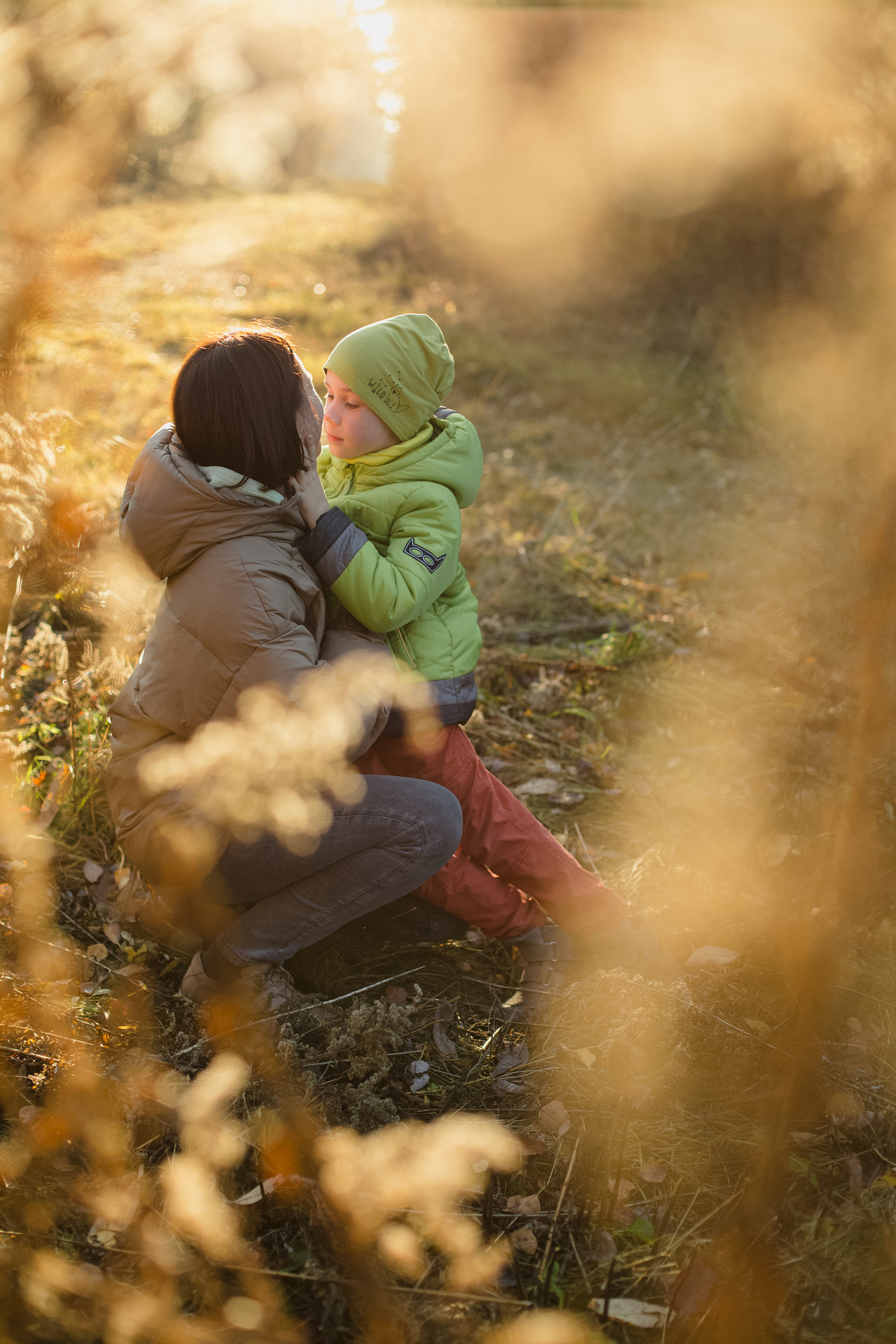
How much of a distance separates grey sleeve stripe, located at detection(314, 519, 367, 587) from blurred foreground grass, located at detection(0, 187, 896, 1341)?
1.97 ft

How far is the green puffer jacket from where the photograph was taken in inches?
87.3

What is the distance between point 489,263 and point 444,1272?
11.6 meters

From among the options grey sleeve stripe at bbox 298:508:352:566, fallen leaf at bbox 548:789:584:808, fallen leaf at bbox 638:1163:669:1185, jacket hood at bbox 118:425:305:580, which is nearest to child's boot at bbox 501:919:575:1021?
fallen leaf at bbox 638:1163:669:1185

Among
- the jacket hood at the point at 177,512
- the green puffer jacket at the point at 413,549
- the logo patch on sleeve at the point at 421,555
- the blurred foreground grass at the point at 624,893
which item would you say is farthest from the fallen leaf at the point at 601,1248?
the jacket hood at the point at 177,512

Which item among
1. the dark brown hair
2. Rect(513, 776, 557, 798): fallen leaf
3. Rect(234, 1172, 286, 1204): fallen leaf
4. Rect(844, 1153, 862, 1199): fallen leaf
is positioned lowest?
Rect(513, 776, 557, 798): fallen leaf

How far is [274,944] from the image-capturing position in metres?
2.38

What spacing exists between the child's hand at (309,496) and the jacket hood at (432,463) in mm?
255

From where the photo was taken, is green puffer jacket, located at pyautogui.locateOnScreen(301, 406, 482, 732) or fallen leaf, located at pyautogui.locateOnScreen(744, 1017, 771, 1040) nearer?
green puffer jacket, located at pyautogui.locateOnScreen(301, 406, 482, 732)

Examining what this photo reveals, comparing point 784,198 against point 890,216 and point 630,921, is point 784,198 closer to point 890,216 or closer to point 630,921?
point 890,216

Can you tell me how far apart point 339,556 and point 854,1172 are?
74.7 inches

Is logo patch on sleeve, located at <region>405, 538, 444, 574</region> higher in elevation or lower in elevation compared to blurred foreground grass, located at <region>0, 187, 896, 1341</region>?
higher

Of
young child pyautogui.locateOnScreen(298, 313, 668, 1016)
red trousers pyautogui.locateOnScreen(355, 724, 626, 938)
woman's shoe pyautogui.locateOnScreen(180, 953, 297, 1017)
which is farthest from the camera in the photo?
red trousers pyautogui.locateOnScreen(355, 724, 626, 938)

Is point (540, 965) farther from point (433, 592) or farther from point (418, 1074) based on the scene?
point (433, 592)

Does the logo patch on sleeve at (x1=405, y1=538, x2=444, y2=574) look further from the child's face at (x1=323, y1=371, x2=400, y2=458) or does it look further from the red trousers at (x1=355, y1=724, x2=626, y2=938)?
the red trousers at (x1=355, y1=724, x2=626, y2=938)
